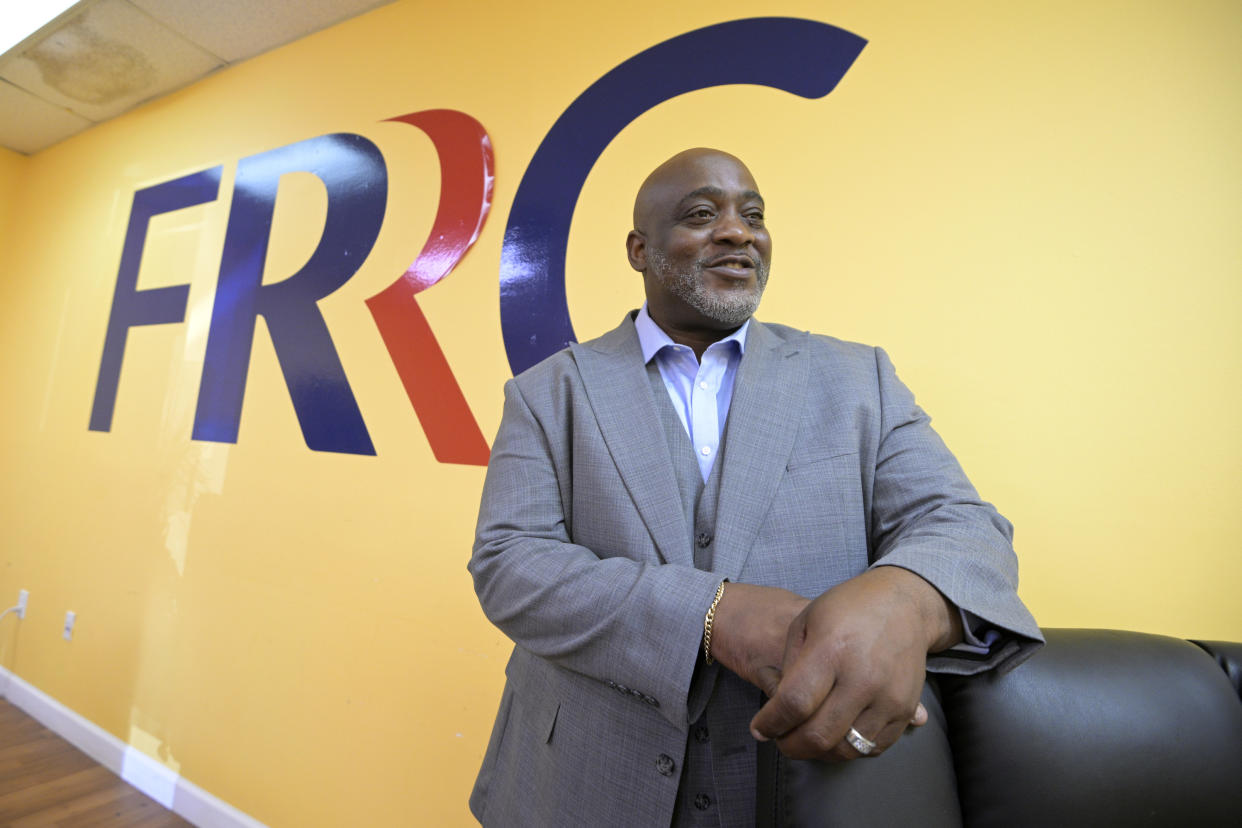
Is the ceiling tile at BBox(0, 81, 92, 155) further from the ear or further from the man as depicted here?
the man

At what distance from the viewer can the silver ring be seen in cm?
54

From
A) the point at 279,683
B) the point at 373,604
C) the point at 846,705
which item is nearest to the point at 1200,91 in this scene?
the point at 846,705

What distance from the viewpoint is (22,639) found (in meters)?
3.11

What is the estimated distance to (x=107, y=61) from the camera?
2.72m

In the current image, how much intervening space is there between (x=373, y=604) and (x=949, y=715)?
5.69ft

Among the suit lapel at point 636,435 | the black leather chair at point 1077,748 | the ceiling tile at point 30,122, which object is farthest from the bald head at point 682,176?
the ceiling tile at point 30,122

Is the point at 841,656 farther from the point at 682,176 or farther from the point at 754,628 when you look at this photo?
the point at 682,176

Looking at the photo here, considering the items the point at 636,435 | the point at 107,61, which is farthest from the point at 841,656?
the point at 107,61

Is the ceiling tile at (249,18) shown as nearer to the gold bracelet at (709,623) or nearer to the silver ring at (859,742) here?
the gold bracelet at (709,623)

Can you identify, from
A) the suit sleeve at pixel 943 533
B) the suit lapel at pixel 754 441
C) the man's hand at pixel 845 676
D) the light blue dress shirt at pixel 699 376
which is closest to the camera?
the man's hand at pixel 845 676

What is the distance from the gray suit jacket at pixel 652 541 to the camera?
0.68 metres

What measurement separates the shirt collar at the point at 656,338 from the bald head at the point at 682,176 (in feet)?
0.68

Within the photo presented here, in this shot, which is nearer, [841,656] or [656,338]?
[841,656]

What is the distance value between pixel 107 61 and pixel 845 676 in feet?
12.4
